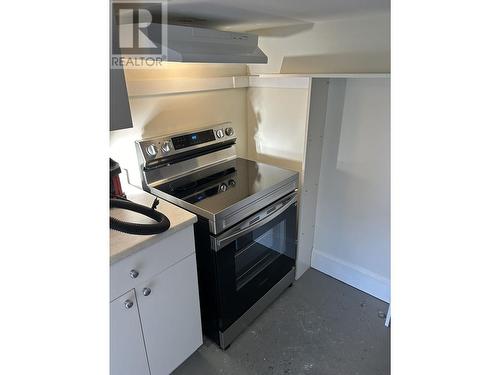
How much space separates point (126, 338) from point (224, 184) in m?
0.85

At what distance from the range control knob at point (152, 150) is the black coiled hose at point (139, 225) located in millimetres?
342

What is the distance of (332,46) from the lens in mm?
1719

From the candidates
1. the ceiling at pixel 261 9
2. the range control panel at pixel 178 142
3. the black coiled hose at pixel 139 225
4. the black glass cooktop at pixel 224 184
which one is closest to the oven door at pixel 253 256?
the black glass cooktop at pixel 224 184

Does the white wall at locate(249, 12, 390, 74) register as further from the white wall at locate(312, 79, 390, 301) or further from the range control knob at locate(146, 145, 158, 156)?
the range control knob at locate(146, 145, 158, 156)

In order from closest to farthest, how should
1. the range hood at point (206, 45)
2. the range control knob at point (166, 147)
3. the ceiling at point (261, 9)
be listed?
the ceiling at point (261, 9), the range hood at point (206, 45), the range control knob at point (166, 147)

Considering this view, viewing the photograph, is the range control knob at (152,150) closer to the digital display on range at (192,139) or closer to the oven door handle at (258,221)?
the digital display on range at (192,139)

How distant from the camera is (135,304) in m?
1.17

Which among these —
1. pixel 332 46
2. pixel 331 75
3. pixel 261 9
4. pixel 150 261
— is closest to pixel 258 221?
pixel 150 261

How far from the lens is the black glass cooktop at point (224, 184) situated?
→ 4.86 feet

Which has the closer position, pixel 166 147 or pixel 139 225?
pixel 139 225

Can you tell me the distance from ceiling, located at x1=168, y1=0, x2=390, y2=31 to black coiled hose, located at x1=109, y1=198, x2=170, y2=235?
76 cm

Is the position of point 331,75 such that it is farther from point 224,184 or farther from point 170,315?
point 170,315
